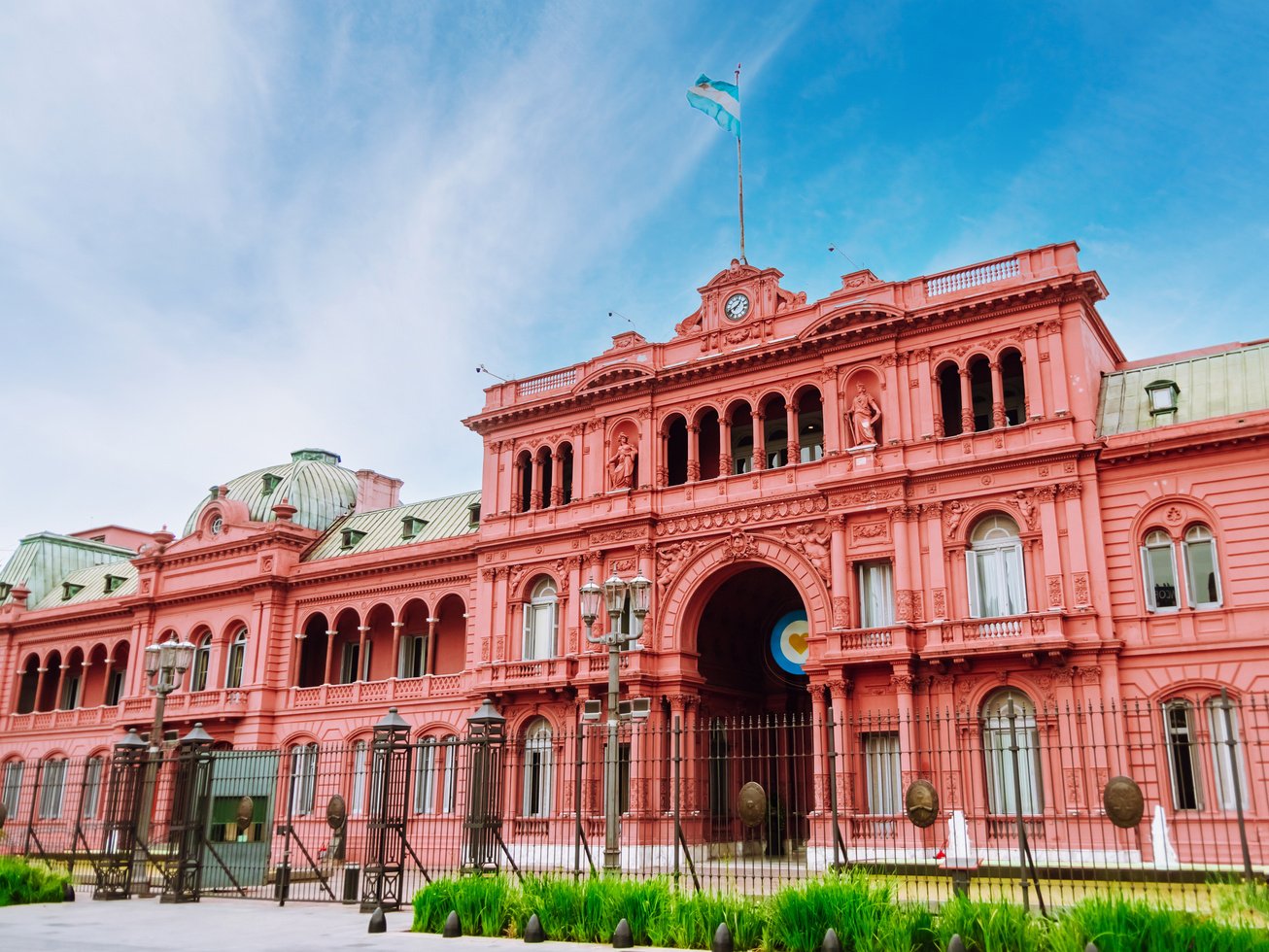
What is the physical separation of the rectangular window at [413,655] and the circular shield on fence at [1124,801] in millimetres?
32733

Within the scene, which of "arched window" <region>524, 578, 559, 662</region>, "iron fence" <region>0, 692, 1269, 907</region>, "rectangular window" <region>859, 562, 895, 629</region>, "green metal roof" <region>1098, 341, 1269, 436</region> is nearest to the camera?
"iron fence" <region>0, 692, 1269, 907</region>

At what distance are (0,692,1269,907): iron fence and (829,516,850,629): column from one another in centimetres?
274

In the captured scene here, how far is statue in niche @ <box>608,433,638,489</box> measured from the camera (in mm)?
38312

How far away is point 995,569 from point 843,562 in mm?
4168

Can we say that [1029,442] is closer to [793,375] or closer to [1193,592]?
[1193,592]

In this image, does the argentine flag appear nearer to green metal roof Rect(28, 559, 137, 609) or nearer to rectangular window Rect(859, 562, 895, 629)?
rectangular window Rect(859, 562, 895, 629)

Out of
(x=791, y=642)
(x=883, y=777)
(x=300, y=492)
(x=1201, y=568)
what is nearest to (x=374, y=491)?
(x=300, y=492)

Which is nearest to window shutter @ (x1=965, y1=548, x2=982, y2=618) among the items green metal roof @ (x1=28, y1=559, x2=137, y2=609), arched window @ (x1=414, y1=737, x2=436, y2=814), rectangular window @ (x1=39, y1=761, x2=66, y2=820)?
arched window @ (x1=414, y1=737, x2=436, y2=814)

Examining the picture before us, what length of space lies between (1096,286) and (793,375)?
908cm

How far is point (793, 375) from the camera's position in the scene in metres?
35.8

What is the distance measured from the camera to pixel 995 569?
31203 millimetres

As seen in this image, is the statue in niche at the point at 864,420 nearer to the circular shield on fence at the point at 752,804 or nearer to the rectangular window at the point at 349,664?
the circular shield on fence at the point at 752,804

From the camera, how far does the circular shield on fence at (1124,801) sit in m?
16.5

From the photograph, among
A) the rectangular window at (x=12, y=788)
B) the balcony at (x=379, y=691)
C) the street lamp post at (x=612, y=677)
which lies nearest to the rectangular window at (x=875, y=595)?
the street lamp post at (x=612, y=677)
